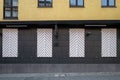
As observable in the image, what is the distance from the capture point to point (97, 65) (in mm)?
19609

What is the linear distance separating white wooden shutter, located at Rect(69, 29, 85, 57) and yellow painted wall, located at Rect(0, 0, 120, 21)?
1090 mm

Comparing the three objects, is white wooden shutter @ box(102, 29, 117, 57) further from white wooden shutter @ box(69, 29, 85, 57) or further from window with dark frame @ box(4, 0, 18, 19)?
window with dark frame @ box(4, 0, 18, 19)

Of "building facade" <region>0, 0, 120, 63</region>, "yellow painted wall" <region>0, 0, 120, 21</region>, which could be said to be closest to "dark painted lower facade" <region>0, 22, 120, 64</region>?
"building facade" <region>0, 0, 120, 63</region>

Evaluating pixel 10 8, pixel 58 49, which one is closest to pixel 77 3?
pixel 58 49

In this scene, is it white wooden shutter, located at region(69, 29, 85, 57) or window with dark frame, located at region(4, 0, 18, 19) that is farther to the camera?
window with dark frame, located at region(4, 0, 18, 19)

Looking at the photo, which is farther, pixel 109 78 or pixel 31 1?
pixel 31 1

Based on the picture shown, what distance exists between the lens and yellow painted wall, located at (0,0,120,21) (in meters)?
19.7

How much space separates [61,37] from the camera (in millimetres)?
19734

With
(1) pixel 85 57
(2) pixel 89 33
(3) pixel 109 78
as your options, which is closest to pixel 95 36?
(2) pixel 89 33

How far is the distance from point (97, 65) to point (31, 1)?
22.7ft

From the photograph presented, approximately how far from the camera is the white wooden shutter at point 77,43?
1977 cm

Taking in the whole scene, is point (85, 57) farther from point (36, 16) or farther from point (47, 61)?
point (36, 16)

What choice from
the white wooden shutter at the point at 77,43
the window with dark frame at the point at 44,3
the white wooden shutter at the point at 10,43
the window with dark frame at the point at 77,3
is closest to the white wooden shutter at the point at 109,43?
the white wooden shutter at the point at 77,43

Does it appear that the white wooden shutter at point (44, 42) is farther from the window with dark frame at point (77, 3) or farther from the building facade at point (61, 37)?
the window with dark frame at point (77, 3)
